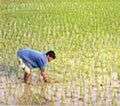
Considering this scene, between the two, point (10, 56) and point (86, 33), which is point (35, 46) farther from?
point (86, 33)

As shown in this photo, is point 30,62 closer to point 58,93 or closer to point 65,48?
point 58,93

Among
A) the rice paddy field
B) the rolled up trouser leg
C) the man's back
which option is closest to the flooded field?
the rice paddy field

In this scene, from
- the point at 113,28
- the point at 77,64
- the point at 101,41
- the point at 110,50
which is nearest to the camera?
the point at 77,64

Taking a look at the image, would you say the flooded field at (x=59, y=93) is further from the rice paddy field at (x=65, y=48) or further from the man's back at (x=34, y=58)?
the man's back at (x=34, y=58)

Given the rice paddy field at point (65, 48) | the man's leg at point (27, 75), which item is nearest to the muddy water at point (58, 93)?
the rice paddy field at point (65, 48)

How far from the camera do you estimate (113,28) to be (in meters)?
16.2

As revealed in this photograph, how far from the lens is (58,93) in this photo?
8938 mm

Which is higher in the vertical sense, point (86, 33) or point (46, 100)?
point (86, 33)

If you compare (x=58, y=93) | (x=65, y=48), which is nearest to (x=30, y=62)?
(x=58, y=93)

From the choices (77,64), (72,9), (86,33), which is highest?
(72,9)

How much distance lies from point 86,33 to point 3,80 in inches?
224

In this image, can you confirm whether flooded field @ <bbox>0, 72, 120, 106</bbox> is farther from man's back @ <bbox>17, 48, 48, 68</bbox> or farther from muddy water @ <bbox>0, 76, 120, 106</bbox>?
man's back @ <bbox>17, 48, 48, 68</bbox>

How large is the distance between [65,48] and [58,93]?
4.01 meters

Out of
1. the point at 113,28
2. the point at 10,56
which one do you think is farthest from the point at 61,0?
the point at 10,56
